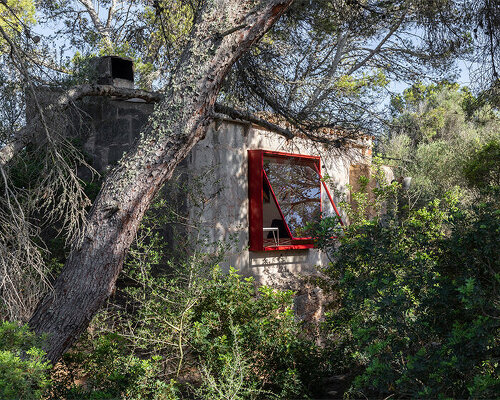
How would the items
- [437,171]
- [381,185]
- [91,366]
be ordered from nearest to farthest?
[91,366]
[381,185]
[437,171]

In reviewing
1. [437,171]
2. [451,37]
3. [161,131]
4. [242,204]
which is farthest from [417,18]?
[437,171]

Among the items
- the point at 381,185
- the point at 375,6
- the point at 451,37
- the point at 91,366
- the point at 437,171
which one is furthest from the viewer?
the point at 437,171

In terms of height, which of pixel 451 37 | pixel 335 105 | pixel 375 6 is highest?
pixel 375 6

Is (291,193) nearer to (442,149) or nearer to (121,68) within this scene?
(121,68)

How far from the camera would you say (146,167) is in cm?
416

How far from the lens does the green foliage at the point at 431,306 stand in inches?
107

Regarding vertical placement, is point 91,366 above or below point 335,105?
below

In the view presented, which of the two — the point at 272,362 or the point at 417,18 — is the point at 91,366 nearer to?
the point at 272,362

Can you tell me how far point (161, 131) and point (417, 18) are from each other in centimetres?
389

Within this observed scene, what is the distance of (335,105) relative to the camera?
6570 millimetres

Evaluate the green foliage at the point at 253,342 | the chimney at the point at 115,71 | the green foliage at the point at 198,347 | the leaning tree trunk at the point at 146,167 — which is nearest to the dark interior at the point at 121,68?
the chimney at the point at 115,71

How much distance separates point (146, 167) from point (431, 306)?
241cm

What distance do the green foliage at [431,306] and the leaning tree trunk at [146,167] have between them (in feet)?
5.61

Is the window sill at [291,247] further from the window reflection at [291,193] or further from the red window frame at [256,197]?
the window reflection at [291,193]
